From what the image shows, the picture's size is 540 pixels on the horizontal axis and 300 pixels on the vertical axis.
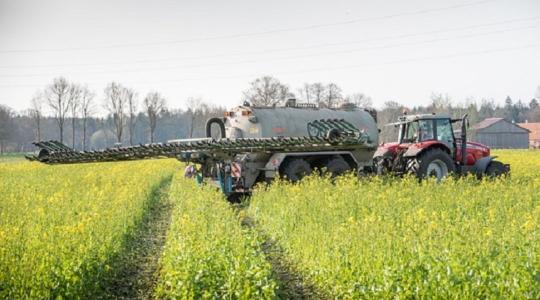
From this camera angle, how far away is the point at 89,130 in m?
114

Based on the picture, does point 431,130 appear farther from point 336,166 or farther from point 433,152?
point 336,166

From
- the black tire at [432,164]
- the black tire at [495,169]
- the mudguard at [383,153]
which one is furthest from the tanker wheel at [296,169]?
the black tire at [495,169]

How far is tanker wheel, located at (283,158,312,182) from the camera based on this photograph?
582 inches

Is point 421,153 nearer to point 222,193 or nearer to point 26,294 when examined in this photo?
point 222,193

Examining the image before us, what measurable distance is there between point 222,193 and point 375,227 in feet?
25.8

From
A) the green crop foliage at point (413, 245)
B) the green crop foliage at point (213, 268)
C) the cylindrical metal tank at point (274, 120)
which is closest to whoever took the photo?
the green crop foliage at point (413, 245)

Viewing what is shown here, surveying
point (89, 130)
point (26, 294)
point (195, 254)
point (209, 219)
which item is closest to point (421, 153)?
point (209, 219)

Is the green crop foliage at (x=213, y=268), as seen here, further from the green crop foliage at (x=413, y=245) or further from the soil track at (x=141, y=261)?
the green crop foliage at (x=413, y=245)

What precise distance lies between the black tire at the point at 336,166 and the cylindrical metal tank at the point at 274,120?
1.47m

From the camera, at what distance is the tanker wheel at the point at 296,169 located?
14781 mm

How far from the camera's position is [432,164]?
15734 millimetres

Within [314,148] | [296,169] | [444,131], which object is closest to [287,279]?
[314,148]

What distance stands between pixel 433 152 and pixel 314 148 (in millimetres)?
3705

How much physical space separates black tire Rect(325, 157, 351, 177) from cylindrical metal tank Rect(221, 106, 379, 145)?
1.47 metres
